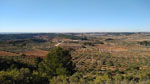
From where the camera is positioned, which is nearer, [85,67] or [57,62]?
[57,62]

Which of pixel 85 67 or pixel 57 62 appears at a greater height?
pixel 57 62

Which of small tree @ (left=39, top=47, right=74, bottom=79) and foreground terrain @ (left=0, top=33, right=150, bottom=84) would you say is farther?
small tree @ (left=39, top=47, right=74, bottom=79)

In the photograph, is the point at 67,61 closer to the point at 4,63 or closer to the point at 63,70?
the point at 63,70

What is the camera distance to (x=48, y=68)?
1552 cm

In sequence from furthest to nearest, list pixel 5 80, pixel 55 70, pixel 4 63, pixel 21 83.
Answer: pixel 4 63, pixel 55 70, pixel 21 83, pixel 5 80

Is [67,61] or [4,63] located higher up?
[67,61]

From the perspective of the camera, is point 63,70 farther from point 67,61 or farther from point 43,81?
point 43,81

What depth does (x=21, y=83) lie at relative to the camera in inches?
320

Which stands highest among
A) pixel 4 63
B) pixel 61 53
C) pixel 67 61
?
pixel 61 53

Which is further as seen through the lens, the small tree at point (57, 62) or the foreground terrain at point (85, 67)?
the small tree at point (57, 62)

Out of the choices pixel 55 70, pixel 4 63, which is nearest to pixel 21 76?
pixel 55 70

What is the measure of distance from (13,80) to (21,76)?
2.50ft

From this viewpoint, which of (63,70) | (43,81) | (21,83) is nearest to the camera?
(21,83)

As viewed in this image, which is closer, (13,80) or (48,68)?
(13,80)
